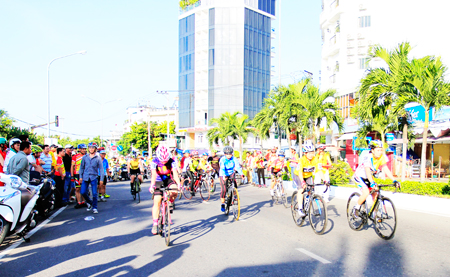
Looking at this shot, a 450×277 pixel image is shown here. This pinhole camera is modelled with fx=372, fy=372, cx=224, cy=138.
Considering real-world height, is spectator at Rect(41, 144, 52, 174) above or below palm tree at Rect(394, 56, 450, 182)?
below

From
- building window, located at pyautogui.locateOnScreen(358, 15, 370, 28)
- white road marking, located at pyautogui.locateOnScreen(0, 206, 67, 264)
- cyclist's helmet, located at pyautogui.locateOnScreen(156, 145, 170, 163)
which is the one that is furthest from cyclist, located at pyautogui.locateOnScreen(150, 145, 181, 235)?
building window, located at pyautogui.locateOnScreen(358, 15, 370, 28)

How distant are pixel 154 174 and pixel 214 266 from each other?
8.32ft

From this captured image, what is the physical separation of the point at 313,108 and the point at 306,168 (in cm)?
1467

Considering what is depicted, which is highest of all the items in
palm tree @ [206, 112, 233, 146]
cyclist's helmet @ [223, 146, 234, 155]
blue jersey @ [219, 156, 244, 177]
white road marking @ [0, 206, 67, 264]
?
palm tree @ [206, 112, 233, 146]

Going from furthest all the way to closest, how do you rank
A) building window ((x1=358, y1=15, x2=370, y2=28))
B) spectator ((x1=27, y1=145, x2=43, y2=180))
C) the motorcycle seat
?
building window ((x1=358, y1=15, x2=370, y2=28)) → spectator ((x1=27, y1=145, x2=43, y2=180)) → the motorcycle seat

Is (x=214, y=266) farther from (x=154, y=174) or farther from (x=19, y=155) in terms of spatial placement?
(x=19, y=155)

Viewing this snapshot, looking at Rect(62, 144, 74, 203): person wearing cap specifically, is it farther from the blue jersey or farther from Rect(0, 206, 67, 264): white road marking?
the blue jersey

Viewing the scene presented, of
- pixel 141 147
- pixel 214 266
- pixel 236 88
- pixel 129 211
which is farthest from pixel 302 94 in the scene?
pixel 141 147

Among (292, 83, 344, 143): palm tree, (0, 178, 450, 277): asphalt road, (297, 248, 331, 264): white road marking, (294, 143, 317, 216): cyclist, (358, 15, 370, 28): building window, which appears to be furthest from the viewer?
(358, 15, 370, 28): building window

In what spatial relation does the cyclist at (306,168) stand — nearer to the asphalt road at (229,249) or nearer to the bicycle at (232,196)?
the asphalt road at (229,249)

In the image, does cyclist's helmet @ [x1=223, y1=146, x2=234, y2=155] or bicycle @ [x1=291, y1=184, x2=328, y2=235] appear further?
cyclist's helmet @ [x1=223, y1=146, x2=234, y2=155]

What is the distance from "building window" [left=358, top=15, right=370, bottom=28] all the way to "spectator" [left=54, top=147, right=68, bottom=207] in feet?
96.0

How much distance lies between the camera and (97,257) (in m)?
6.16

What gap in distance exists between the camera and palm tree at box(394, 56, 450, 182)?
540 inches
